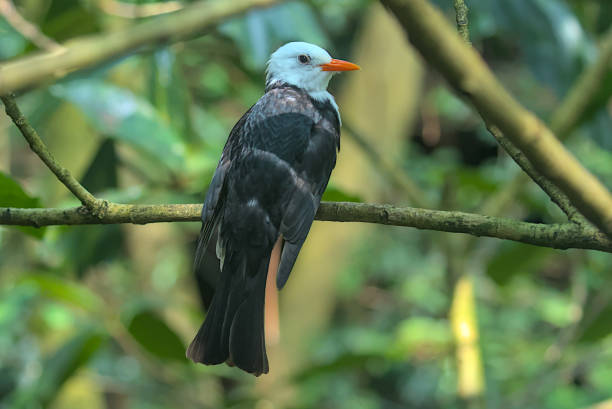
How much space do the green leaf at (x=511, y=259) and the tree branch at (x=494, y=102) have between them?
7.79 ft

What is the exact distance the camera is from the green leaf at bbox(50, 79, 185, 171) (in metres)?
3.07

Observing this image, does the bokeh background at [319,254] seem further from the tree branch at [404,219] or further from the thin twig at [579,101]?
the tree branch at [404,219]

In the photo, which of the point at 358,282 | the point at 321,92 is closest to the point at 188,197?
the point at 321,92

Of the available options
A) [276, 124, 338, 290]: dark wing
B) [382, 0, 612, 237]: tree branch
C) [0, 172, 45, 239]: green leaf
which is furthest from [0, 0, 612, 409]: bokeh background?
[382, 0, 612, 237]: tree branch

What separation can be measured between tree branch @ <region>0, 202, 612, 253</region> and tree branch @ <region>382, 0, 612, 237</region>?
555 mm

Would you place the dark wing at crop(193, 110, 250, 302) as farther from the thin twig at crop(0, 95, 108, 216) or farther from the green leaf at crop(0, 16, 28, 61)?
the green leaf at crop(0, 16, 28, 61)

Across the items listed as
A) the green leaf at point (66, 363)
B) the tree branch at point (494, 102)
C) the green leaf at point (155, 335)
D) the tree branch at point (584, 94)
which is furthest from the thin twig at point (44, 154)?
the tree branch at point (584, 94)

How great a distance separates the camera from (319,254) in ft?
16.7

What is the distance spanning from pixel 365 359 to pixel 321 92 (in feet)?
4.50

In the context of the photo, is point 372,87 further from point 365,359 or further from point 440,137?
point 440,137

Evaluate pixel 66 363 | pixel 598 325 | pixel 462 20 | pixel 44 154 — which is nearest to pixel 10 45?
pixel 66 363

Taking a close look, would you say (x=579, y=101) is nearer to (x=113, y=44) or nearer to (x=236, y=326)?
(x=236, y=326)

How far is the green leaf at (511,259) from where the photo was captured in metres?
3.44

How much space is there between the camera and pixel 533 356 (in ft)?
18.0
